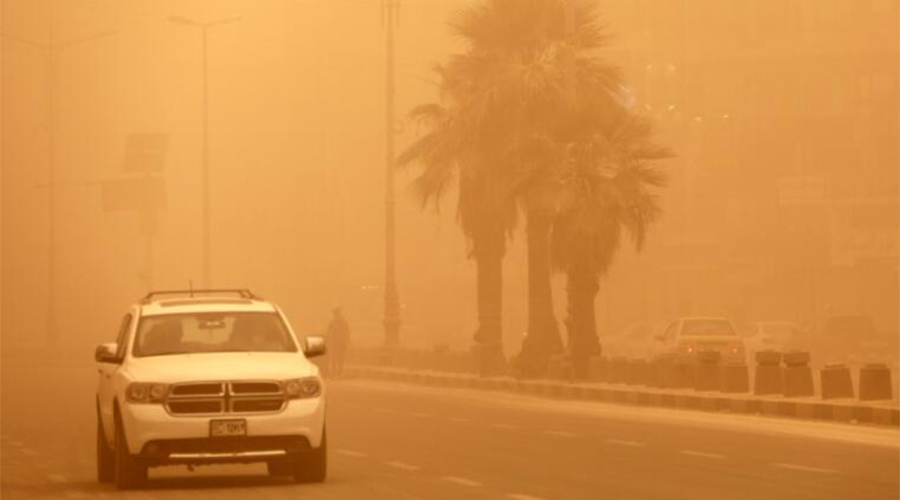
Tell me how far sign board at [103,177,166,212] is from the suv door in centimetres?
7196

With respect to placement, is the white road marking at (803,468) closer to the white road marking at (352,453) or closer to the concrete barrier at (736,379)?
the white road marking at (352,453)

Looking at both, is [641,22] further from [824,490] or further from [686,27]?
[824,490]

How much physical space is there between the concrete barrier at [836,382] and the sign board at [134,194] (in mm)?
60627

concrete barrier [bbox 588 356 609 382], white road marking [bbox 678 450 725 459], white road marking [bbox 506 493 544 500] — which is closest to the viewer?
white road marking [bbox 506 493 544 500]

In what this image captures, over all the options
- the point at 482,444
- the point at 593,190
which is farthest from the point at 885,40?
the point at 482,444

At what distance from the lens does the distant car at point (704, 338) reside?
181 feet

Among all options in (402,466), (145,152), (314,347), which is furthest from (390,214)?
(314,347)

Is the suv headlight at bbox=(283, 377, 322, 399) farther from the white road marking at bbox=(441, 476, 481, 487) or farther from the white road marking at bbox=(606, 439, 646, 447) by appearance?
the white road marking at bbox=(606, 439, 646, 447)

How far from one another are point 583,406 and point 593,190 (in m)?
9.33

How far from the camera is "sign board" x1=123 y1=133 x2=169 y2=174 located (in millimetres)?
94875

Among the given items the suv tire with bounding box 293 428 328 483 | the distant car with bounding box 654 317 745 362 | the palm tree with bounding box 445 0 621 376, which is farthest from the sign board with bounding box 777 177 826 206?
the suv tire with bounding box 293 428 328 483

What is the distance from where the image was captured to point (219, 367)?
70.1 ft

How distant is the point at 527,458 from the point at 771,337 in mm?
40345

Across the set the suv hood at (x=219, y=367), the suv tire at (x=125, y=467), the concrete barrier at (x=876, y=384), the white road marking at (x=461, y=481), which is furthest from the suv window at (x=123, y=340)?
the concrete barrier at (x=876, y=384)
